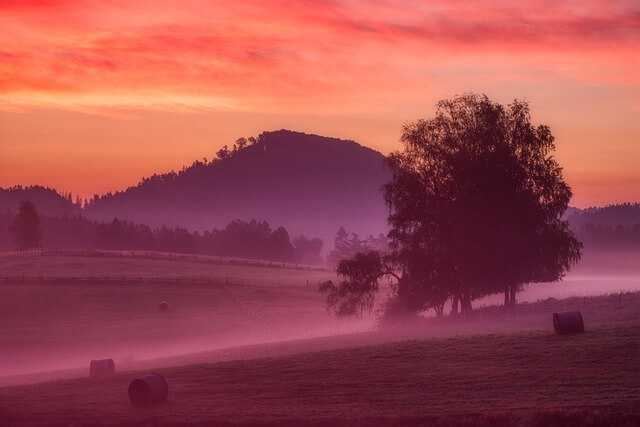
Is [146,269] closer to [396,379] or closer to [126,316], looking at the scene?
[126,316]

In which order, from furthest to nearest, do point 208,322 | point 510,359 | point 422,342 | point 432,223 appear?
point 208,322 → point 432,223 → point 422,342 → point 510,359

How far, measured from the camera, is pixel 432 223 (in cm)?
7812

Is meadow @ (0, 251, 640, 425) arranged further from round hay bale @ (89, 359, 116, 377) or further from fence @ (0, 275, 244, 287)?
fence @ (0, 275, 244, 287)

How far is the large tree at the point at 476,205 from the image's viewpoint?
7606 centimetres

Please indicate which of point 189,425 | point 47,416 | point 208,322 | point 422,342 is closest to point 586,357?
point 422,342

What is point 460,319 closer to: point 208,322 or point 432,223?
point 432,223

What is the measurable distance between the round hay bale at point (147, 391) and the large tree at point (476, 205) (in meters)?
36.4

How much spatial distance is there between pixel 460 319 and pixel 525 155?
14.8m

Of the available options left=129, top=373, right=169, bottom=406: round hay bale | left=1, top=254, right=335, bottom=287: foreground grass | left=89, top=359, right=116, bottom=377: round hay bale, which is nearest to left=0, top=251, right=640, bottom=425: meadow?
left=129, top=373, right=169, bottom=406: round hay bale

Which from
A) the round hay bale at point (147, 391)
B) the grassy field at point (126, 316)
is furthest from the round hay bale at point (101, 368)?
the round hay bale at point (147, 391)

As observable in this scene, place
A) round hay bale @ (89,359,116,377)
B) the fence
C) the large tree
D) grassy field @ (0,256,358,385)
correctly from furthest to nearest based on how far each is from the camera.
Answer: the fence
grassy field @ (0,256,358,385)
the large tree
round hay bale @ (89,359,116,377)

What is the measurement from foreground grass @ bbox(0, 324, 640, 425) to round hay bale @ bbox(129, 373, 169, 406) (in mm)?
546

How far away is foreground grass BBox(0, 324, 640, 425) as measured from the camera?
36.8 metres

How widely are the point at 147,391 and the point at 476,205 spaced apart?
3931cm
